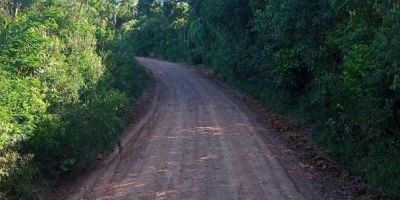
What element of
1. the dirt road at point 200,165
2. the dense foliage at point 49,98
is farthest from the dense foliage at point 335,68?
the dense foliage at point 49,98

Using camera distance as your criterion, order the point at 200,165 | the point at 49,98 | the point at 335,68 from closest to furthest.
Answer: the point at 200,165 → the point at 49,98 → the point at 335,68

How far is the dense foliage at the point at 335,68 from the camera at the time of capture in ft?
31.5

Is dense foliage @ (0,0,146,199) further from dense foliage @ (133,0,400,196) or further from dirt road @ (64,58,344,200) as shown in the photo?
dense foliage @ (133,0,400,196)

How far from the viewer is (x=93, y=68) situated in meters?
17.2

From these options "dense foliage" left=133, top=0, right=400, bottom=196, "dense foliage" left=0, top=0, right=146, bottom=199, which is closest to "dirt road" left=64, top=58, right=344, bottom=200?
"dense foliage" left=0, top=0, right=146, bottom=199

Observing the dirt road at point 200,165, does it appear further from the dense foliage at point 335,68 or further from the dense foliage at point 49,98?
the dense foliage at point 335,68

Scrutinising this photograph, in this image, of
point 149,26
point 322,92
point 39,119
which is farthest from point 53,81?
point 149,26

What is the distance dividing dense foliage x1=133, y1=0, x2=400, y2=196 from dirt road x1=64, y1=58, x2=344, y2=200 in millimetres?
1455

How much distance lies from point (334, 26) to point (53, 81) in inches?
327

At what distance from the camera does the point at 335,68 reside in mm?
13867

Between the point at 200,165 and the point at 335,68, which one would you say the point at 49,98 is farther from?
the point at 335,68

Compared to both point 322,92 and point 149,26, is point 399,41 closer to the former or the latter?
point 322,92

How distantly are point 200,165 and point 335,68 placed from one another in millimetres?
5126

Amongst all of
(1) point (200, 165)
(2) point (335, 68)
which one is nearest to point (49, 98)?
(1) point (200, 165)
